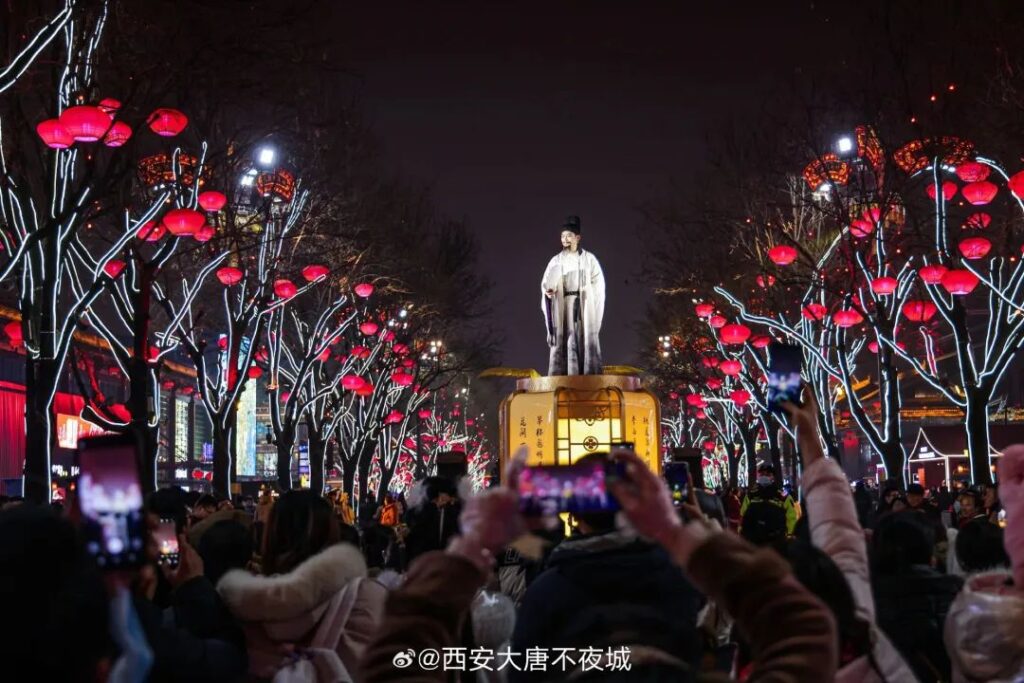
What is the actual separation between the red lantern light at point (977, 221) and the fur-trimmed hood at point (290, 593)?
16576 mm

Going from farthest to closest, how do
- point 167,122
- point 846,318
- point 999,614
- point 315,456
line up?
point 315,456
point 846,318
point 167,122
point 999,614

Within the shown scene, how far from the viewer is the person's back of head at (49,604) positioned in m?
2.16

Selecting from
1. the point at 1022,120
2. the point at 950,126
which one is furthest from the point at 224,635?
the point at 950,126

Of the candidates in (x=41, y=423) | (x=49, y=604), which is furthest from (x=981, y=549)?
(x=41, y=423)

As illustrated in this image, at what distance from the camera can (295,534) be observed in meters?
4.20

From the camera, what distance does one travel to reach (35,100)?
14.6 metres

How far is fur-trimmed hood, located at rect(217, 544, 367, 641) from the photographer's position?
12.7 ft

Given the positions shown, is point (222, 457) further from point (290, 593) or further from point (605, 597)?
point (605, 597)

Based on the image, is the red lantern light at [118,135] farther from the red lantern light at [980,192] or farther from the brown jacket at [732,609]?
the red lantern light at [980,192]

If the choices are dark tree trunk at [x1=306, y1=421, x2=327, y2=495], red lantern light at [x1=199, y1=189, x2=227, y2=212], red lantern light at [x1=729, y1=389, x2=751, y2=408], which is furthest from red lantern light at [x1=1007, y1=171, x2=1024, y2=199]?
red lantern light at [x1=729, y1=389, x2=751, y2=408]

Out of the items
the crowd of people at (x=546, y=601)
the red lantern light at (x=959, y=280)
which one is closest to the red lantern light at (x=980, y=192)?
the red lantern light at (x=959, y=280)

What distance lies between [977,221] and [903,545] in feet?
48.3

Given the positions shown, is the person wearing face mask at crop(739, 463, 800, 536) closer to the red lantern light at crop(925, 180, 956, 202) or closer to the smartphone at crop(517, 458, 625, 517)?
the smartphone at crop(517, 458, 625, 517)

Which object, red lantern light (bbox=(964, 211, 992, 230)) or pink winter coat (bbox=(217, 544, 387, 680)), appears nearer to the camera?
pink winter coat (bbox=(217, 544, 387, 680))
